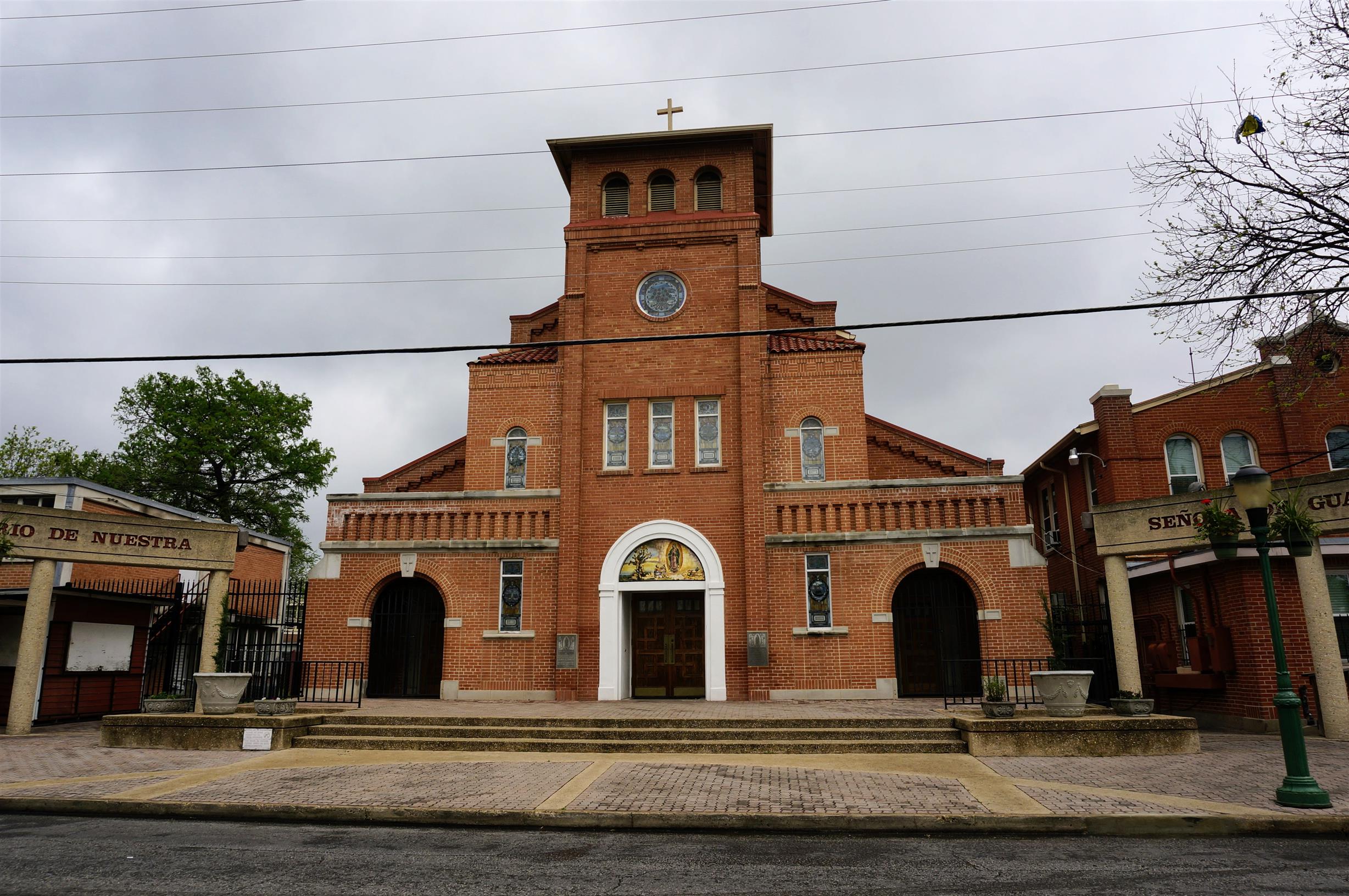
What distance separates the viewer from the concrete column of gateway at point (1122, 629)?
1553 cm

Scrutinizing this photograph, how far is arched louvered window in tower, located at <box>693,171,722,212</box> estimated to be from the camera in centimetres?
2381

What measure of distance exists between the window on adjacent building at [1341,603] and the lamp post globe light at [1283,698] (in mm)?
8643

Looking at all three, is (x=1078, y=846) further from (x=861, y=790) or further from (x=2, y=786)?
(x=2, y=786)

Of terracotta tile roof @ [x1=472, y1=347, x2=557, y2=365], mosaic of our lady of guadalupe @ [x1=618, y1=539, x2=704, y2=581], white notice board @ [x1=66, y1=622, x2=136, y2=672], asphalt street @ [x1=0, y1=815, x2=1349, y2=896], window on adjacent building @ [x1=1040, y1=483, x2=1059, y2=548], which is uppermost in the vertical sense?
terracotta tile roof @ [x1=472, y1=347, x2=557, y2=365]

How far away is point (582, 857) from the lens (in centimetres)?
805

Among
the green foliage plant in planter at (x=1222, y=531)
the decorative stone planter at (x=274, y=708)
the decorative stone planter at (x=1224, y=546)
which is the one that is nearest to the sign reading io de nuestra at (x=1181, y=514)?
the green foliage plant in planter at (x=1222, y=531)

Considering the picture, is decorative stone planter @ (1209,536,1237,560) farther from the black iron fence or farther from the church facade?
the church facade

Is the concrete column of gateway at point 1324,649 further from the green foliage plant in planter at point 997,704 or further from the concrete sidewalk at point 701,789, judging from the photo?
the green foliage plant in planter at point 997,704

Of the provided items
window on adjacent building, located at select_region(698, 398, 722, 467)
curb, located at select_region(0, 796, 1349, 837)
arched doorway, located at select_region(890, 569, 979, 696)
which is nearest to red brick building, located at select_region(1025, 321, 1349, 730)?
arched doorway, located at select_region(890, 569, 979, 696)

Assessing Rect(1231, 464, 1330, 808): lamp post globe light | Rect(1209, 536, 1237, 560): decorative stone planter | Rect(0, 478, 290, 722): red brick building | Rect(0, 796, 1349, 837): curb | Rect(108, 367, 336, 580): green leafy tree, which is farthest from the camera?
Rect(108, 367, 336, 580): green leafy tree

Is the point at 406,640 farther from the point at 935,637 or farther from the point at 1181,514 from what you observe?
the point at 1181,514

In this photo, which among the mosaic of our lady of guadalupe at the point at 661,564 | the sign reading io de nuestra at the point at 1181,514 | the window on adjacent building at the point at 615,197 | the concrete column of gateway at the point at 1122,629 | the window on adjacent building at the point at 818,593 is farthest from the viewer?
the window on adjacent building at the point at 615,197

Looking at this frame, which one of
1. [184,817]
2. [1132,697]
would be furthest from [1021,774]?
[184,817]

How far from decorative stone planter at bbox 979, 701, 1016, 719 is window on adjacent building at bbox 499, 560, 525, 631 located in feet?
36.3
